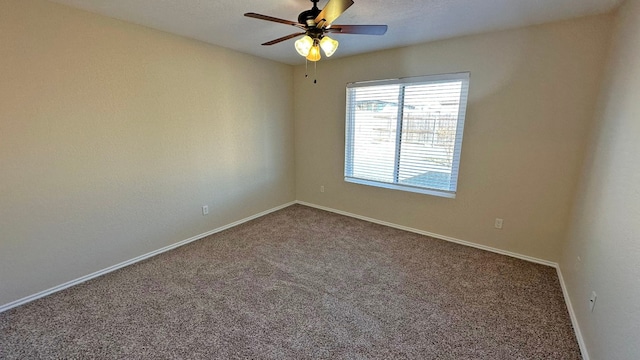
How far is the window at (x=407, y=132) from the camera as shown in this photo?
10.1 ft

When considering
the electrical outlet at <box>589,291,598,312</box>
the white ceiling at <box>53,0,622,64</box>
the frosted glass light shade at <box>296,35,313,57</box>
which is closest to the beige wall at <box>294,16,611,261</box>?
the white ceiling at <box>53,0,622,64</box>

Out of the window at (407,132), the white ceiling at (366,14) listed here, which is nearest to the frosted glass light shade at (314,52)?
the white ceiling at (366,14)

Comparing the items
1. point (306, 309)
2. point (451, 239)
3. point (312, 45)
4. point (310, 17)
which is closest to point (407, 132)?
point (451, 239)

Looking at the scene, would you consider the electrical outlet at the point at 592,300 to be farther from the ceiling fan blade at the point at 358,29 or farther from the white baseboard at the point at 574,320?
the ceiling fan blade at the point at 358,29

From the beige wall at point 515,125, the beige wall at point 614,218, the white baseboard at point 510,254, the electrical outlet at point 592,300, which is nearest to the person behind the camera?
the beige wall at point 614,218

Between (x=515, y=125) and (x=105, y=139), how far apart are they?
3.93m

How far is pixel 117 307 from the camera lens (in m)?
2.08

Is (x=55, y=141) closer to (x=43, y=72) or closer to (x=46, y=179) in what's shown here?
(x=46, y=179)

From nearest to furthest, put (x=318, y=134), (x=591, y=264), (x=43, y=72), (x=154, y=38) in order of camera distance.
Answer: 1. (x=591, y=264)
2. (x=43, y=72)
3. (x=154, y=38)
4. (x=318, y=134)

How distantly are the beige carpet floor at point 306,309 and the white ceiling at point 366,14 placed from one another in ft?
7.52

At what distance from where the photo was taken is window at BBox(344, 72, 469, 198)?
3082mm

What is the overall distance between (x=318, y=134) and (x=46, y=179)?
311 cm

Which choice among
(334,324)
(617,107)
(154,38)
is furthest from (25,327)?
(617,107)

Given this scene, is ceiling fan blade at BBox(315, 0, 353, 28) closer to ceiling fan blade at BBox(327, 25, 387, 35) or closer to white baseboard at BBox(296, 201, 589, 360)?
ceiling fan blade at BBox(327, 25, 387, 35)
